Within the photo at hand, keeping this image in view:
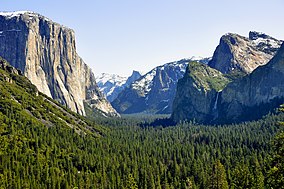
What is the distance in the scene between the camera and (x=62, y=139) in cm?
18938

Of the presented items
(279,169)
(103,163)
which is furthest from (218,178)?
(103,163)

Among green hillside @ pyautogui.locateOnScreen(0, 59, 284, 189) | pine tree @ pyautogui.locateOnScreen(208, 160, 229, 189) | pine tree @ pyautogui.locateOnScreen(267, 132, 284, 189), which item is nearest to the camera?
pine tree @ pyautogui.locateOnScreen(267, 132, 284, 189)

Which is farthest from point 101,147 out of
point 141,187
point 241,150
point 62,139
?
point 241,150

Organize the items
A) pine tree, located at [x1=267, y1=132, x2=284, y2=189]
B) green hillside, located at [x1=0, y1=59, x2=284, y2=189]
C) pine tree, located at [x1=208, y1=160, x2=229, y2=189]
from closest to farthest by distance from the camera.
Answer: pine tree, located at [x1=267, y1=132, x2=284, y2=189] → pine tree, located at [x1=208, y1=160, x2=229, y2=189] → green hillside, located at [x1=0, y1=59, x2=284, y2=189]

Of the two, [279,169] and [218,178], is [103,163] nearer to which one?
[218,178]

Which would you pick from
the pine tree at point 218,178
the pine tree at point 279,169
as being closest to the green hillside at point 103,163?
the pine tree at point 218,178

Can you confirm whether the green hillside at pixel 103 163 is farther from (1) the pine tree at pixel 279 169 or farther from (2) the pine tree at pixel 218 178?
(1) the pine tree at pixel 279 169

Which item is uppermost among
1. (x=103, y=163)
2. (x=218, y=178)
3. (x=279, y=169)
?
(x=279, y=169)

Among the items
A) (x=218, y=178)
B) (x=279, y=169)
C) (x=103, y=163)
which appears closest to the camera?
(x=279, y=169)

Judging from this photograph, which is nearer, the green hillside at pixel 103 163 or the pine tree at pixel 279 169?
the pine tree at pixel 279 169

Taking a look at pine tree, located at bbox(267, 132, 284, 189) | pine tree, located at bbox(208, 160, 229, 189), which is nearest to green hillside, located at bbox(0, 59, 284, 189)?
Result: pine tree, located at bbox(208, 160, 229, 189)

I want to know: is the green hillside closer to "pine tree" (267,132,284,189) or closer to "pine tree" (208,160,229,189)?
"pine tree" (208,160,229,189)

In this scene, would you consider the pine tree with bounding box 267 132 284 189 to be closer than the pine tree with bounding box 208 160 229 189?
Yes

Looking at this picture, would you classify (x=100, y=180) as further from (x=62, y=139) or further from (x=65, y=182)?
(x=62, y=139)
